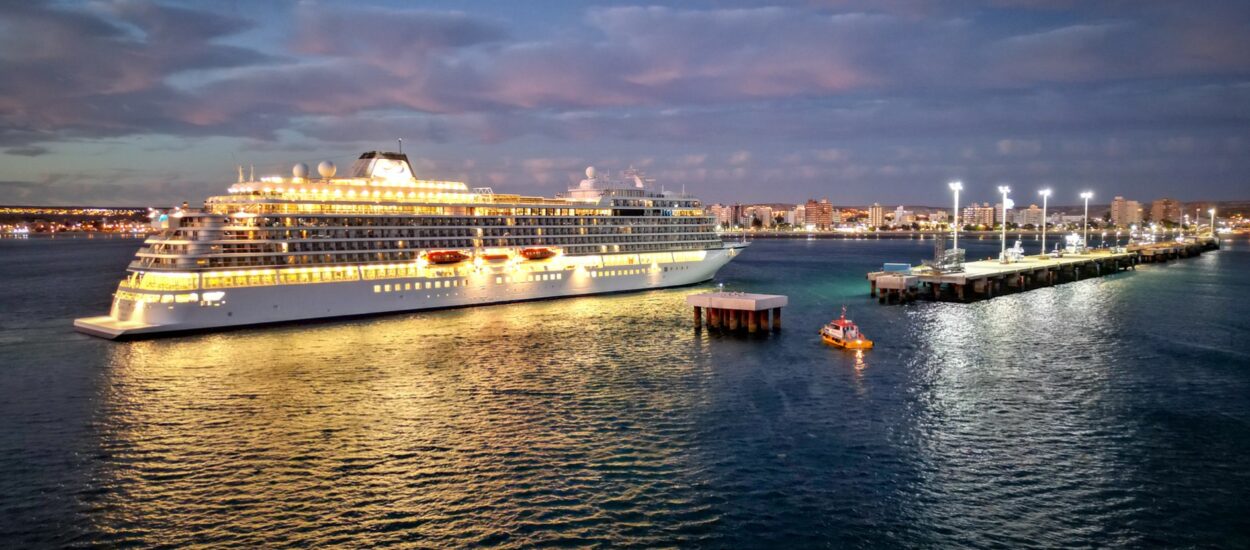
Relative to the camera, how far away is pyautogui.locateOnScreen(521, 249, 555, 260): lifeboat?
65.6m

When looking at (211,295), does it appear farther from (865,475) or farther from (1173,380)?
(1173,380)

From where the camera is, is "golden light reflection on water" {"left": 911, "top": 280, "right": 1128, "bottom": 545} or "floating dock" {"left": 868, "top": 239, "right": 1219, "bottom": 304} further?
"floating dock" {"left": 868, "top": 239, "right": 1219, "bottom": 304}

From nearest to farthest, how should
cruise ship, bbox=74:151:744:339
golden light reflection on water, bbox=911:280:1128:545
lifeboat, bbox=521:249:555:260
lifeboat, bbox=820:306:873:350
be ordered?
golden light reflection on water, bbox=911:280:1128:545 → lifeboat, bbox=820:306:873:350 → cruise ship, bbox=74:151:744:339 → lifeboat, bbox=521:249:555:260

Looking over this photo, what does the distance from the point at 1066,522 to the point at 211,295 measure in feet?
157

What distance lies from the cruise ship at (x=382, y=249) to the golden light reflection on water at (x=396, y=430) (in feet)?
13.7

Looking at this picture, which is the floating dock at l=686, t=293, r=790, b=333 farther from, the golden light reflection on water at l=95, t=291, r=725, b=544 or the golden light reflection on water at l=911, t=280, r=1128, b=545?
the golden light reflection on water at l=911, t=280, r=1128, b=545

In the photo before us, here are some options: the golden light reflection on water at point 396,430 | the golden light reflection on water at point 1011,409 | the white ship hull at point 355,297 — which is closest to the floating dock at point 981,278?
the golden light reflection on water at point 1011,409

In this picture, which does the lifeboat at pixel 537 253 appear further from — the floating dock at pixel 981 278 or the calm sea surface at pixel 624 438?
the floating dock at pixel 981 278

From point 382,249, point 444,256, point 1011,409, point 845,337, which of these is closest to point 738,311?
point 845,337

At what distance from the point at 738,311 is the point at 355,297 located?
90.7ft

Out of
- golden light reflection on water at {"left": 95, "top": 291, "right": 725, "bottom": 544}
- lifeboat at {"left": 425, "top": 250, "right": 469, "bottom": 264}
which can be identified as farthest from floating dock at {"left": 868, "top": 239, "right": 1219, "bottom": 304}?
lifeboat at {"left": 425, "top": 250, "right": 469, "bottom": 264}

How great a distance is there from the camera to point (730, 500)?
21.4m

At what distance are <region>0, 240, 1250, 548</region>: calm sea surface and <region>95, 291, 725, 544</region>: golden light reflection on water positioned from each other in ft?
0.44


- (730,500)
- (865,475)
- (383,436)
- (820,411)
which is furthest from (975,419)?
(383,436)
